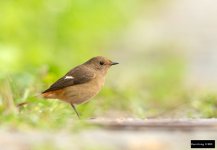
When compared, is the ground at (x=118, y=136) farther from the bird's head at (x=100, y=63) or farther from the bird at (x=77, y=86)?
the bird's head at (x=100, y=63)

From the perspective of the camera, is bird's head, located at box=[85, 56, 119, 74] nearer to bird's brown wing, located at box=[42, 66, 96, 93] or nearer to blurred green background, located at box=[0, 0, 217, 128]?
bird's brown wing, located at box=[42, 66, 96, 93]


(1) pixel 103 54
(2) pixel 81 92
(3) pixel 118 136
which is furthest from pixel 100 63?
(1) pixel 103 54

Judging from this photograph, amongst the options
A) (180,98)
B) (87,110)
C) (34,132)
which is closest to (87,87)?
(87,110)

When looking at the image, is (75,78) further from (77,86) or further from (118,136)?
(118,136)

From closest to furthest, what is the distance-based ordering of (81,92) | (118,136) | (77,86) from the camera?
(118,136)
(81,92)
(77,86)

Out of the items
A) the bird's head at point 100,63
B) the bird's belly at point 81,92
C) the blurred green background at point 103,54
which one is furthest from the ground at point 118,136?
the bird's head at point 100,63

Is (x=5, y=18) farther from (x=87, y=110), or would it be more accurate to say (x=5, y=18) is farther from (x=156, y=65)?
(x=87, y=110)
